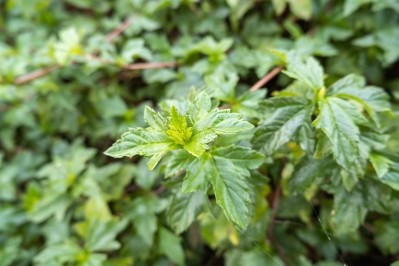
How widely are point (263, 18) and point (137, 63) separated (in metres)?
0.62

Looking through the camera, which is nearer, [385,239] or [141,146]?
[141,146]

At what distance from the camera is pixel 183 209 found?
127cm

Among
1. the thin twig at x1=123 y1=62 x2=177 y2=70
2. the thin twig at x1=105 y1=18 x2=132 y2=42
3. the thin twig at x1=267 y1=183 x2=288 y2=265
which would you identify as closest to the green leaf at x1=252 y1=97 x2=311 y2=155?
the thin twig at x1=267 y1=183 x2=288 y2=265

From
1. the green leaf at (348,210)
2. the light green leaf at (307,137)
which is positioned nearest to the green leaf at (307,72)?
the light green leaf at (307,137)

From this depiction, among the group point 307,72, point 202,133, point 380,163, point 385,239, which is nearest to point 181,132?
point 202,133

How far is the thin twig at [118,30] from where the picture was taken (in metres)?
2.03

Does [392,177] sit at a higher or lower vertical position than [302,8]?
lower

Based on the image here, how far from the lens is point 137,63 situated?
200 centimetres

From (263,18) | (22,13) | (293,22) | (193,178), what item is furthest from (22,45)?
(193,178)

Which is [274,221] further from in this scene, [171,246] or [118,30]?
[118,30]

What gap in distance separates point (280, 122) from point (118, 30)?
45.6 inches

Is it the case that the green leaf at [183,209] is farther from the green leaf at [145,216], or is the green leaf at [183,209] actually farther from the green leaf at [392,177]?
the green leaf at [392,177]

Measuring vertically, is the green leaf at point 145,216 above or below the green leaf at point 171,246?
above

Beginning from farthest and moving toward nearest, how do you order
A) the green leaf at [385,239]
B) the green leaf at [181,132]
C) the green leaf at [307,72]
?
the green leaf at [385,239] → the green leaf at [307,72] → the green leaf at [181,132]
